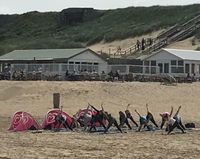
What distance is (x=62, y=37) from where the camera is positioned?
8938cm

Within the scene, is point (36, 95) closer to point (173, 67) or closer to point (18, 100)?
point (18, 100)

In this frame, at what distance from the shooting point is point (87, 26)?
94250 millimetres

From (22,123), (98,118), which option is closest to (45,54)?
(22,123)

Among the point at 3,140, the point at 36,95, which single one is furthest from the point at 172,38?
the point at 3,140

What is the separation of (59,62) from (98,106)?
15.2m

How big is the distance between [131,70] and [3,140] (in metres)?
26.1

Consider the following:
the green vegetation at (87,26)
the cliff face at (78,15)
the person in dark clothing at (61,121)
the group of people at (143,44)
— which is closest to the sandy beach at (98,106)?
the person in dark clothing at (61,121)

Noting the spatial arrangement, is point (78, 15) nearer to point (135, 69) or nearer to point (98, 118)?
point (135, 69)

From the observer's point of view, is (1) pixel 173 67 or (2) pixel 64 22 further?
(2) pixel 64 22

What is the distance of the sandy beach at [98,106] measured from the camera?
16.1m

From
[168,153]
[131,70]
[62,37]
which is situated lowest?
[168,153]

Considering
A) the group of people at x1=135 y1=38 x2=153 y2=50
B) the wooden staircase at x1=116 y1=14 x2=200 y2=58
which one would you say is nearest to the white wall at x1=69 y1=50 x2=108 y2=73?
the wooden staircase at x1=116 y1=14 x2=200 y2=58

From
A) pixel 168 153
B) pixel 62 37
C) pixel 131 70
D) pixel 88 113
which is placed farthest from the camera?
pixel 62 37

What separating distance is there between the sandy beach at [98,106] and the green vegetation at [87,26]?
37.6 meters
